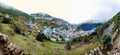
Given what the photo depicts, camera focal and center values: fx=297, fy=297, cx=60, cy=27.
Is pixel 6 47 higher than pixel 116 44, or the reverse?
pixel 6 47

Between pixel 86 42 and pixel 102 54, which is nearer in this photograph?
pixel 102 54

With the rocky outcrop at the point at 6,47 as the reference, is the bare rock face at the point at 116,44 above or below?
below

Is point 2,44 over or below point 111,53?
over

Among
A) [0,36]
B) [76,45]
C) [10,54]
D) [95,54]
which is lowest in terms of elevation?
[76,45]

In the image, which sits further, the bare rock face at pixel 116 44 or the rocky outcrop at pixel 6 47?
the bare rock face at pixel 116 44

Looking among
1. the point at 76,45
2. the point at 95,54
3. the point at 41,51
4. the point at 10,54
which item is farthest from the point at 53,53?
the point at 10,54

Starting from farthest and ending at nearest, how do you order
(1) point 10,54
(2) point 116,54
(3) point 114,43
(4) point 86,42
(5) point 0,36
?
(4) point 86,42 → (3) point 114,43 → (2) point 116,54 → (1) point 10,54 → (5) point 0,36

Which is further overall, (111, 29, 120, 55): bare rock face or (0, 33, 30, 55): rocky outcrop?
(111, 29, 120, 55): bare rock face

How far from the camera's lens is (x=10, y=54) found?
5144cm

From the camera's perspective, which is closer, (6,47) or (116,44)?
(6,47)

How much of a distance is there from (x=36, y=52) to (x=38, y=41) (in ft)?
107

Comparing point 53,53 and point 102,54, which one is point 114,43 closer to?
point 102,54

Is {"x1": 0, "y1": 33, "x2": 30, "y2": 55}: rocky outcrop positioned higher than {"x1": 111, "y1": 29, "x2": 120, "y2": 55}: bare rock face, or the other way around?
{"x1": 0, "y1": 33, "x2": 30, "y2": 55}: rocky outcrop

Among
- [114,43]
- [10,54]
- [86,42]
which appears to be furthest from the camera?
[86,42]
